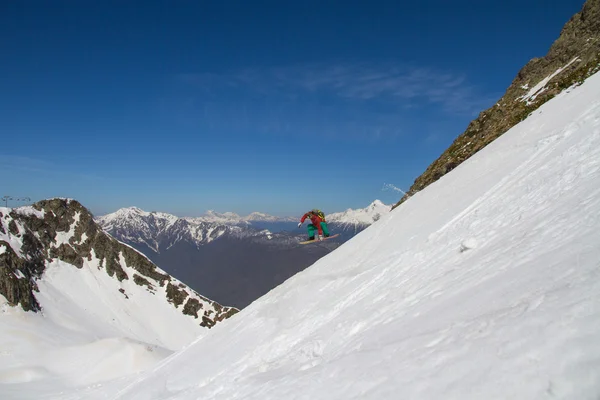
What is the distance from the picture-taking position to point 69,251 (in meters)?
122

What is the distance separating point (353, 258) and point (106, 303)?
399 ft

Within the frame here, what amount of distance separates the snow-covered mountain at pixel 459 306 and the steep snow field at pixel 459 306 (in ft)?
0.09

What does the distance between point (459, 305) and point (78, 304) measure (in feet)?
409

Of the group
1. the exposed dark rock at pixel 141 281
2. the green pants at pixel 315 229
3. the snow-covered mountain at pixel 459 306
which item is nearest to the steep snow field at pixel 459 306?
the snow-covered mountain at pixel 459 306

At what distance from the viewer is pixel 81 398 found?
22828mm

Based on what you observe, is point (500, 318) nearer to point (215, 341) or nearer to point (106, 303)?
point (215, 341)

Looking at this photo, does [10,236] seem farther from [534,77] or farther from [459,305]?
[459,305]

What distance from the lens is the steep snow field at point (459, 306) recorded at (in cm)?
377

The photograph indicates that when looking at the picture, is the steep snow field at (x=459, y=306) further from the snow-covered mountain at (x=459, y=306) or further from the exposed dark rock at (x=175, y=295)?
the exposed dark rock at (x=175, y=295)

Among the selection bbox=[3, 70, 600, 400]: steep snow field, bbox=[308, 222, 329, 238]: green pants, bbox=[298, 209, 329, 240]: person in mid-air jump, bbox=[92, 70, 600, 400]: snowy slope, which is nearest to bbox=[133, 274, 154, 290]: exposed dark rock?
bbox=[308, 222, 329, 238]: green pants

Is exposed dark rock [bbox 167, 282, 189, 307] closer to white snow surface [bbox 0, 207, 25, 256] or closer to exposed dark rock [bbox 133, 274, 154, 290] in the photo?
exposed dark rock [bbox 133, 274, 154, 290]

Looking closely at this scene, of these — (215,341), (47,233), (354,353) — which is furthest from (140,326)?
(354,353)

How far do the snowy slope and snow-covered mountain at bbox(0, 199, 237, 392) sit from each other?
188ft

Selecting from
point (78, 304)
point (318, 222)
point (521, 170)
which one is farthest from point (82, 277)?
point (521, 170)
